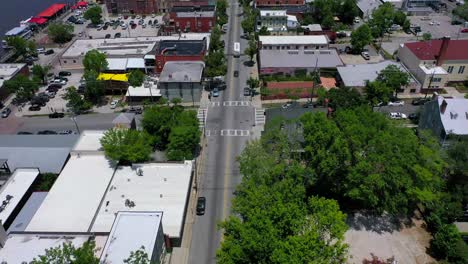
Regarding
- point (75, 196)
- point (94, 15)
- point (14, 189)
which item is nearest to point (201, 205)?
point (75, 196)

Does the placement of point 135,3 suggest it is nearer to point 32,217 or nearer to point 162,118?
point 162,118

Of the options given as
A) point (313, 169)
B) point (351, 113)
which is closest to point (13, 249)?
point (313, 169)

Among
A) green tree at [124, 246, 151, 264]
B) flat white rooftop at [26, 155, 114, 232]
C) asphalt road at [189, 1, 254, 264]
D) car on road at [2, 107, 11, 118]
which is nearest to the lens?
green tree at [124, 246, 151, 264]

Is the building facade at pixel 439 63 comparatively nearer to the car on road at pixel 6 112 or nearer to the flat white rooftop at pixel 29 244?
the flat white rooftop at pixel 29 244

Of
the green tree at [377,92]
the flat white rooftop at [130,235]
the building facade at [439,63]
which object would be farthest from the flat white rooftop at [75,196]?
the building facade at [439,63]

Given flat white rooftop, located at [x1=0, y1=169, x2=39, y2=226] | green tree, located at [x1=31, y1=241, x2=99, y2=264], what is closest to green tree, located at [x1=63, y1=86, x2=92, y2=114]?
flat white rooftop, located at [x1=0, y1=169, x2=39, y2=226]

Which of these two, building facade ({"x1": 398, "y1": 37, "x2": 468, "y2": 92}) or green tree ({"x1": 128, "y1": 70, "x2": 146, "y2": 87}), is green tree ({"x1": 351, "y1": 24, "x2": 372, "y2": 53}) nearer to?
building facade ({"x1": 398, "y1": 37, "x2": 468, "y2": 92})

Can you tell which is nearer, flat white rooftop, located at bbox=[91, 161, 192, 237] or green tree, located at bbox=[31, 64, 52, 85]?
flat white rooftop, located at bbox=[91, 161, 192, 237]

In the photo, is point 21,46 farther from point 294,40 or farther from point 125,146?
point 294,40
